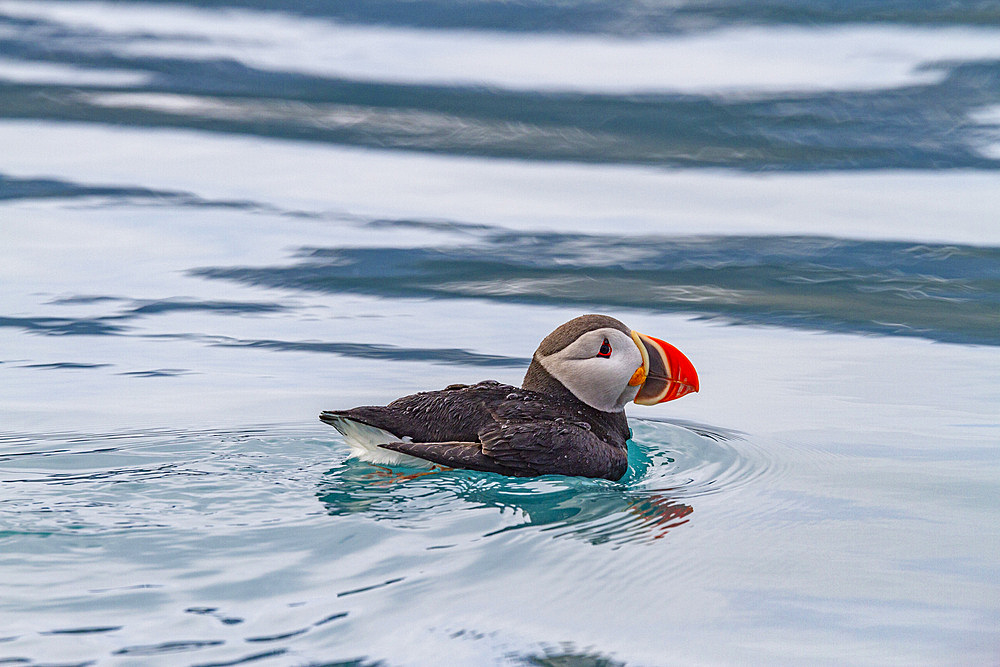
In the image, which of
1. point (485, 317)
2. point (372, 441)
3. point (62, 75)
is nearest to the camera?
point (372, 441)

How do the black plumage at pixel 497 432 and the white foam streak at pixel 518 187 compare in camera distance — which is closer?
the black plumage at pixel 497 432

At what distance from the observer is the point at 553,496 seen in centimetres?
433

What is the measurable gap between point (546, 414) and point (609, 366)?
1.15 feet

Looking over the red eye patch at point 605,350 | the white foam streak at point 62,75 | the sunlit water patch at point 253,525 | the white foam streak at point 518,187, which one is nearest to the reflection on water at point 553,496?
the sunlit water patch at point 253,525

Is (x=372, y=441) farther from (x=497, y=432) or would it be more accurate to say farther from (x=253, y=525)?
(x=253, y=525)

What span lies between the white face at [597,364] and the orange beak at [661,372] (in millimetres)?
33

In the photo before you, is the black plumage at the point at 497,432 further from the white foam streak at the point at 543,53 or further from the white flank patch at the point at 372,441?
the white foam streak at the point at 543,53

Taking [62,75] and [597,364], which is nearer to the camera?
[597,364]

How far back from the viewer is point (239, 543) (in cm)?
374

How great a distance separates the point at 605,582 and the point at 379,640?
772 millimetres

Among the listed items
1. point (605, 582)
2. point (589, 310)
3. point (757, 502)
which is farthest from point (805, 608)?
point (589, 310)

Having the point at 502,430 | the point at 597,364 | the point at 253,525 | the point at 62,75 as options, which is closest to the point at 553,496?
the point at 502,430

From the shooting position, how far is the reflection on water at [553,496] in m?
4.05

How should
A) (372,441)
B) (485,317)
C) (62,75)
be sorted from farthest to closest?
(62,75), (485,317), (372,441)
